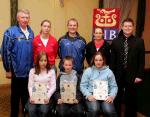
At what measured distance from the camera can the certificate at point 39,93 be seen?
3475mm

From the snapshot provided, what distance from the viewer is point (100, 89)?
3553mm

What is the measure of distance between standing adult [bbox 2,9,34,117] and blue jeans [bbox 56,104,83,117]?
0.62 meters

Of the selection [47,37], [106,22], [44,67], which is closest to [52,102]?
[44,67]

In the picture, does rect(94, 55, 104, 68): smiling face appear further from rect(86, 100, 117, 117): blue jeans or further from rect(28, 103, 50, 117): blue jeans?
rect(28, 103, 50, 117): blue jeans

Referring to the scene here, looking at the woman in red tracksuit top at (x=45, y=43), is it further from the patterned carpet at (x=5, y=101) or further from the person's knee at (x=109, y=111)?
the patterned carpet at (x=5, y=101)

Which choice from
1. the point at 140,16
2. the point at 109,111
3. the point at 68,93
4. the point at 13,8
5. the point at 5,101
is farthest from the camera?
the point at 140,16

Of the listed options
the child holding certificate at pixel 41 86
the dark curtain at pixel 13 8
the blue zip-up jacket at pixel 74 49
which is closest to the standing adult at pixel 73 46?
the blue zip-up jacket at pixel 74 49

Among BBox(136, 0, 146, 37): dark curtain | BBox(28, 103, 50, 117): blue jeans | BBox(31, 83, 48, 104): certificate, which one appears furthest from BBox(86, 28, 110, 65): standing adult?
A: BBox(136, 0, 146, 37): dark curtain

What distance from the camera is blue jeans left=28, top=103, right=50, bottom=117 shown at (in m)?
3.42

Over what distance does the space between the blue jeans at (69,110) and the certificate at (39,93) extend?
0.66ft

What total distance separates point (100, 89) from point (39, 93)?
28.5 inches

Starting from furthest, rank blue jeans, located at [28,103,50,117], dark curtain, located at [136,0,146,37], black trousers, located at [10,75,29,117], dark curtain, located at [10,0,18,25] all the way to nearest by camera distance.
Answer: dark curtain, located at [136,0,146,37]
dark curtain, located at [10,0,18,25]
black trousers, located at [10,75,29,117]
blue jeans, located at [28,103,50,117]

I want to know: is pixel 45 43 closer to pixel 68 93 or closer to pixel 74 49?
pixel 74 49

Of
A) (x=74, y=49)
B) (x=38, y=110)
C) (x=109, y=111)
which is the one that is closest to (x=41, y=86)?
(x=38, y=110)
